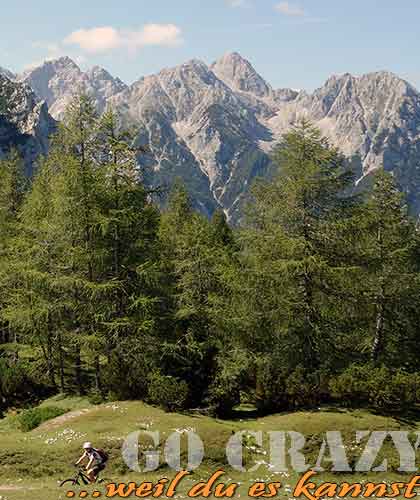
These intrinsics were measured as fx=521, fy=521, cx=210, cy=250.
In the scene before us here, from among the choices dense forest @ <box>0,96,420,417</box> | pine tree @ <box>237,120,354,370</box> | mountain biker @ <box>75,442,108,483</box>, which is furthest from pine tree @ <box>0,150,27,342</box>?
mountain biker @ <box>75,442,108,483</box>

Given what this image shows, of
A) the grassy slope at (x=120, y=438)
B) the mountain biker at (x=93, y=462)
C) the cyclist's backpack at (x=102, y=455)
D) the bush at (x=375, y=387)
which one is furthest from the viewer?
the bush at (x=375, y=387)

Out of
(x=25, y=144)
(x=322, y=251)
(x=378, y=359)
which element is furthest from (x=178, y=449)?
(x=25, y=144)

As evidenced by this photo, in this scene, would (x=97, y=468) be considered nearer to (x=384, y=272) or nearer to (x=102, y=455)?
(x=102, y=455)

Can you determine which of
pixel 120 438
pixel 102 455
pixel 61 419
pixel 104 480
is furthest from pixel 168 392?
pixel 104 480

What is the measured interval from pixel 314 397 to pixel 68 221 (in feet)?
50.8

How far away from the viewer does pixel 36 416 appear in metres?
25.2

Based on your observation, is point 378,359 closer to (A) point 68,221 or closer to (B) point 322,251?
(B) point 322,251

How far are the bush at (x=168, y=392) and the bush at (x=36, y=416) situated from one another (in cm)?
487

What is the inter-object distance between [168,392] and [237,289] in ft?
21.4

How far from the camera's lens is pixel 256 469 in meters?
19.9

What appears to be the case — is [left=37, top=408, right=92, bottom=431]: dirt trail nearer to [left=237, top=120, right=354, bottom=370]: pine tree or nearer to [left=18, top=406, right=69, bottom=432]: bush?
[left=18, top=406, right=69, bottom=432]: bush

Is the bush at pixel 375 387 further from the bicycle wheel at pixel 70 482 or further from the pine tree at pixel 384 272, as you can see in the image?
the bicycle wheel at pixel 70 482

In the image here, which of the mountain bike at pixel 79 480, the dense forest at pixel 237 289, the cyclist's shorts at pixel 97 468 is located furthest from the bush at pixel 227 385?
the mountain bike at pixel 79 480

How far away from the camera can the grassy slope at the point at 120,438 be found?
19.1m
